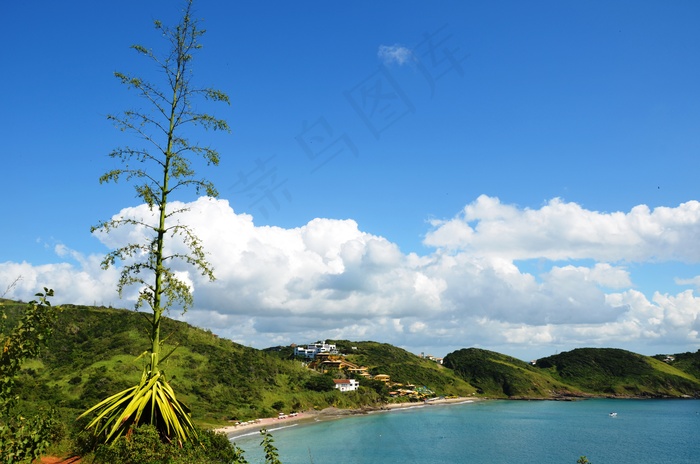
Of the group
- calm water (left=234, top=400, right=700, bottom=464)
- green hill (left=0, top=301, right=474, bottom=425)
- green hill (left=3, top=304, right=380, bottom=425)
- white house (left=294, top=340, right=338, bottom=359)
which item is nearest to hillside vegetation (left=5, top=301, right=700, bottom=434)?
green hill (left=0, top=301, right=474, bottom=425)

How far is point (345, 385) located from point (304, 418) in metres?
30.1

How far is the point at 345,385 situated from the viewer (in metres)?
135

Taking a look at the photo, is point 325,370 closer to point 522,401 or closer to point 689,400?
point 522,401

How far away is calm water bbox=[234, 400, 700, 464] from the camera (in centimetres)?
7281

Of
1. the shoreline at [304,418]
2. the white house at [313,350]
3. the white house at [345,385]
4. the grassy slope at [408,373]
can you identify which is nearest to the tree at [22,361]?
the shoreline at [304,418]

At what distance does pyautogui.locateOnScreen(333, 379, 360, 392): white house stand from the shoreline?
315 inches

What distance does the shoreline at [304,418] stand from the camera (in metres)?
81.3

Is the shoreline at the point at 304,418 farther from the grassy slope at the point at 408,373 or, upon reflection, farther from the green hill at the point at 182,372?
the grassy slope at the point at 408,373

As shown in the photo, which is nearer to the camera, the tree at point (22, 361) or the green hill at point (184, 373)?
the tree at point (22, 361)

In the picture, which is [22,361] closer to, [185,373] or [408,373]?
[185,373]

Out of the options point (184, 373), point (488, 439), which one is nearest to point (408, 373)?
point (488, 439)

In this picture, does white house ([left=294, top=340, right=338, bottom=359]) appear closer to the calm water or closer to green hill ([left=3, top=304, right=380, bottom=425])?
green hill ([left=3, top=304, right=380, bottom=425])

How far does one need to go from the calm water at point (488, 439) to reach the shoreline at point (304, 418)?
11.2ft

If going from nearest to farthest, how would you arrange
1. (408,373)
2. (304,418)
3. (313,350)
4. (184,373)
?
(184,373) → (304,418) → (408,373) → (313,350)
